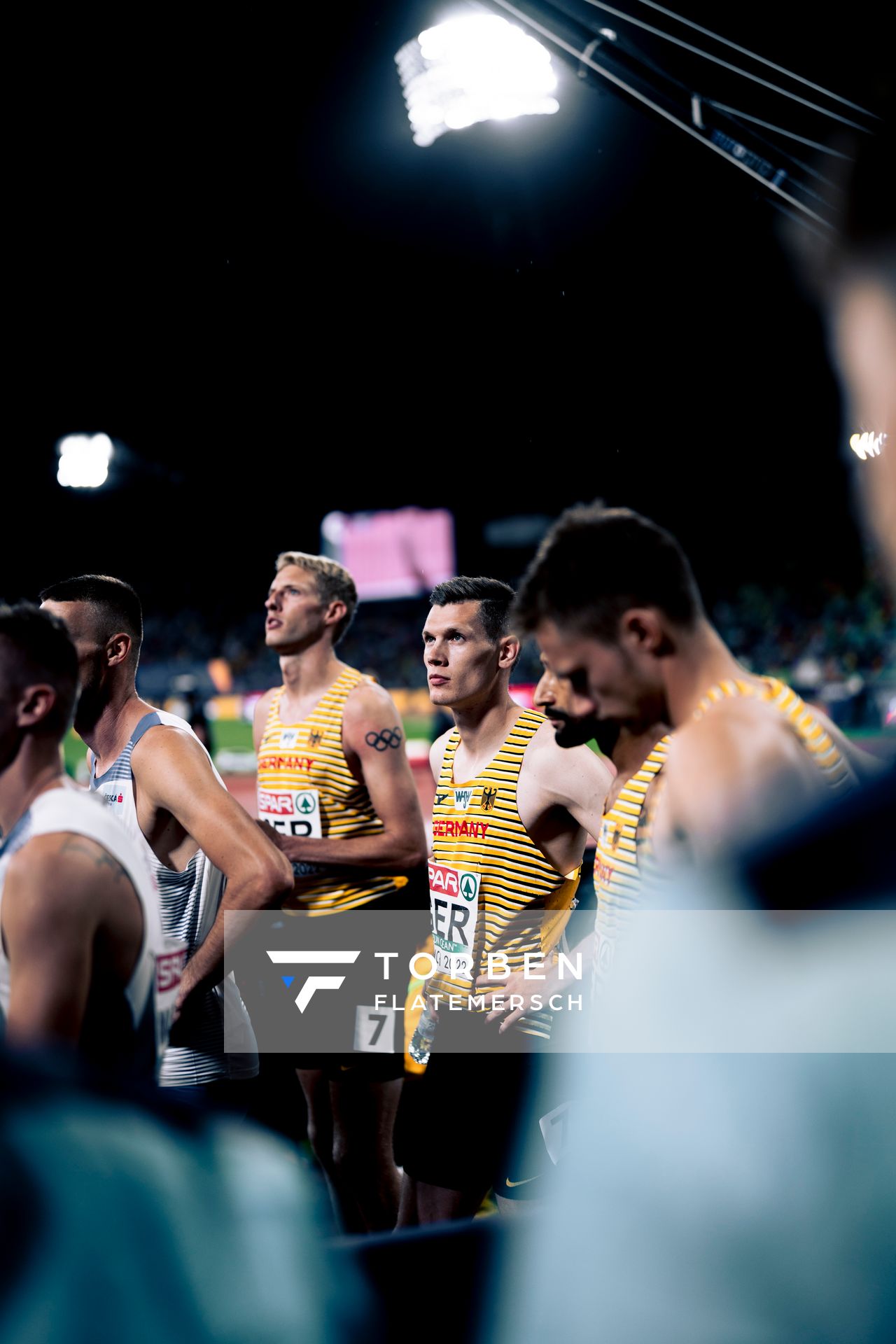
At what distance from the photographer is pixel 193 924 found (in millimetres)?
3125

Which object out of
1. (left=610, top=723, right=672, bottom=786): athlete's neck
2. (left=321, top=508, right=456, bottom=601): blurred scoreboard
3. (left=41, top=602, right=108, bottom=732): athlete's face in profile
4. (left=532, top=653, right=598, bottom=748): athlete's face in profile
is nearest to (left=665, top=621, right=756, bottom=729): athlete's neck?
(left=532, top=653, right=598, bottom=748): athlete's face in profile

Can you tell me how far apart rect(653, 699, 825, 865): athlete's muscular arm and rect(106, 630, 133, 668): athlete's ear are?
2.33 meters

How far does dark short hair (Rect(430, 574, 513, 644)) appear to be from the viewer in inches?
149

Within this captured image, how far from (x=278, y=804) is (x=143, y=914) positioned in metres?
2.81

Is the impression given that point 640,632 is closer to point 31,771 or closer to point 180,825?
point 31,771

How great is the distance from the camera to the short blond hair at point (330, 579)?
16.1ft

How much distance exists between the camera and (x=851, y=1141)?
97 centimetres

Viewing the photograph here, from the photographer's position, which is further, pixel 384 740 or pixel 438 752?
pixel 384 740

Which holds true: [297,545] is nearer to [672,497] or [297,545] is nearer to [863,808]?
[672,497]

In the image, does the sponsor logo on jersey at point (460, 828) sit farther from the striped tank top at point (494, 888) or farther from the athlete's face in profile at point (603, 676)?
the athlete's face in profile at point (603, 676)

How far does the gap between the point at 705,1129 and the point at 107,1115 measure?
0.60 m

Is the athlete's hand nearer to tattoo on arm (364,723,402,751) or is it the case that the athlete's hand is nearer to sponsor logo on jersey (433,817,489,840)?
sponsor logo on jersey (433,817,489,840)

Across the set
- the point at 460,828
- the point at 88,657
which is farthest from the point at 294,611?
the point at 460,828

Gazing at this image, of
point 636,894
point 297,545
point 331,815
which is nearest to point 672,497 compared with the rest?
point 297,545
